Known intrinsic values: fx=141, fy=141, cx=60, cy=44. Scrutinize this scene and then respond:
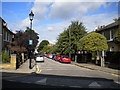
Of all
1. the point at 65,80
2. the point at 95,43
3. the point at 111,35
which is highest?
the point at 111,35

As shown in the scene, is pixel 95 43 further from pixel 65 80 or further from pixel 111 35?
pixel 65 80

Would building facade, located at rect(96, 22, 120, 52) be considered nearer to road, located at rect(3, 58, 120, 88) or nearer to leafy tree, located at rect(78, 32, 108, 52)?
leafy tree, located at rect(78, 32, 108, 52)

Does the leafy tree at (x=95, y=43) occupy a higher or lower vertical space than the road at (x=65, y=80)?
higher

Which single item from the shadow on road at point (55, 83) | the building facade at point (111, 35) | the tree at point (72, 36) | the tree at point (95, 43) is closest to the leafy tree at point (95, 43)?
the tree at point (95, 43)

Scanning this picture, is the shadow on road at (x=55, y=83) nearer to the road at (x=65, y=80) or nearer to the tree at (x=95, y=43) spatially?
the road at (x=65, y=80)

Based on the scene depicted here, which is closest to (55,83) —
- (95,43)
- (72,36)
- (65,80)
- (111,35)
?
(65,80)

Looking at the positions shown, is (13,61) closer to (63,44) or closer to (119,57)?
(119,57)

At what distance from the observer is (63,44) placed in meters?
31.9

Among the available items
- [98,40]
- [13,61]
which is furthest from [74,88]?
[98,40]

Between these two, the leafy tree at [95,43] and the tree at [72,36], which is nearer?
the leafy tree at [95,43]

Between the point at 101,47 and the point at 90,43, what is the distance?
168 centimetres

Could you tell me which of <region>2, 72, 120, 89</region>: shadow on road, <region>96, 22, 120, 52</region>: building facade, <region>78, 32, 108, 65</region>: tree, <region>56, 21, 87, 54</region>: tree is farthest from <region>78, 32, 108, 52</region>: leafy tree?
<region>2, 72, 120, 89</region>: shadow on road

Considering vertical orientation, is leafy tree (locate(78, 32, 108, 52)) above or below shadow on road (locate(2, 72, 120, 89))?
above

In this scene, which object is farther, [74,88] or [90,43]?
[90,43]
